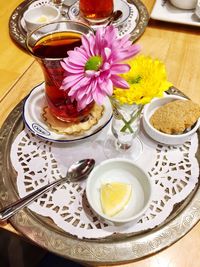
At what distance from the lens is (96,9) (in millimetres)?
951

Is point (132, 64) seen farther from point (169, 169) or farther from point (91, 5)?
point (91, 5)

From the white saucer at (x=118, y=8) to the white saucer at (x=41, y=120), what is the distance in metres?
0.32

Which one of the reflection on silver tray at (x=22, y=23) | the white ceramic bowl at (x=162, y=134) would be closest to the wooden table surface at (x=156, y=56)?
the reflection on silver tray at (x=22, y=23)

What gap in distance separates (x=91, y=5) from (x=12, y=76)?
0.94 feet

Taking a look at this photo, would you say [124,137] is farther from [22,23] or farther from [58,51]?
[22,23]

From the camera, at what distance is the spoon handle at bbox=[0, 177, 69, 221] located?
594 mm

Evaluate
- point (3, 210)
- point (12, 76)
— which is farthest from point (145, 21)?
point (3, 210)

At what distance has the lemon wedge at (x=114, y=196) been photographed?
581 mm

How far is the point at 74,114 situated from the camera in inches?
27.7

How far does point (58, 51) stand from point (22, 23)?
0.40 m

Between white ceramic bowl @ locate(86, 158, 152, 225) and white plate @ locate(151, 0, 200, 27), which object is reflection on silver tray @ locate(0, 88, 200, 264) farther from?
white plate @ locate(151, 0, 200, 27)

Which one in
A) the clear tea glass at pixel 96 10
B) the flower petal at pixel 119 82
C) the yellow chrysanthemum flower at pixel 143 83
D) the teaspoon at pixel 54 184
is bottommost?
the teaspoon at pixel 54 184

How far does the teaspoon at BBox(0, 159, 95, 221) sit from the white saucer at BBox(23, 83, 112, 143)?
0.05 meters

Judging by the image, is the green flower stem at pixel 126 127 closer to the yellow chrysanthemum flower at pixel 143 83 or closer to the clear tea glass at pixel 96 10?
the yellow chrysanthemum flower at pixel 143 83
